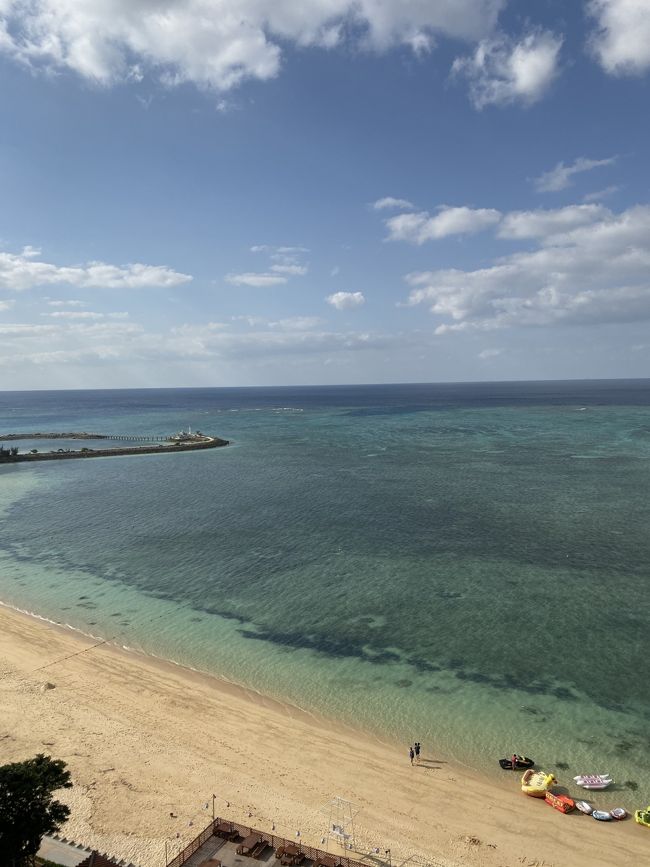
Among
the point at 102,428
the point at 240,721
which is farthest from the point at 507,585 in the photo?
the point at 102,428

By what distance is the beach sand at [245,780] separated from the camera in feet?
71.3

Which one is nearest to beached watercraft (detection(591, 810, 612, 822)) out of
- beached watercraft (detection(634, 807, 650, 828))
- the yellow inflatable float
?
beached watercraft (detection(634, 807, 650, 828))

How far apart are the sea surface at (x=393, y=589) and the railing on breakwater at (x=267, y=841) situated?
340 inches

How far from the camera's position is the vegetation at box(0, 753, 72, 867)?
16.5 meters

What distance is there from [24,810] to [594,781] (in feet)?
78.1

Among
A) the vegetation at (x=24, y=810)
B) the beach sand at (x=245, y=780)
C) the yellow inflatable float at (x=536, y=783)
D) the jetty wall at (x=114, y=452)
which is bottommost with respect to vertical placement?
the beach sand at (x=245, y=780)

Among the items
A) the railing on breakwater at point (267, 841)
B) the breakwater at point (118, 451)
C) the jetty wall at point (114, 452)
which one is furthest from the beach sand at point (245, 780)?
the breakwater at point (118, 451)

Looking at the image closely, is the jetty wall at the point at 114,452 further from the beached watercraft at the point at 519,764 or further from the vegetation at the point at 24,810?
the beached watercraft at the point at 519,764

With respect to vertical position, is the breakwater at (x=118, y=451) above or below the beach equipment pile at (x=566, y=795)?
above

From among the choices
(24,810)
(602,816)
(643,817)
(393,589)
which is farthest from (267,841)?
(393,589)

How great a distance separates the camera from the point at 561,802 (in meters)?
23.2

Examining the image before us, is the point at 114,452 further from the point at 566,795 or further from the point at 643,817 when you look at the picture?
the point at 643,817

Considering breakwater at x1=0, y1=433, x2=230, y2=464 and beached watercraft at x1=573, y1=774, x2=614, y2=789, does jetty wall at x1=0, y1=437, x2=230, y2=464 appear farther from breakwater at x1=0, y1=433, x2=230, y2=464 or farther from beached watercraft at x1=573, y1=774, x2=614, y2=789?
beached watercraft at x1=573, y1=774, x2=614, y2=789

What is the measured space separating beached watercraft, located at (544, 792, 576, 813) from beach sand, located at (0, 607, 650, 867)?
425 mm
